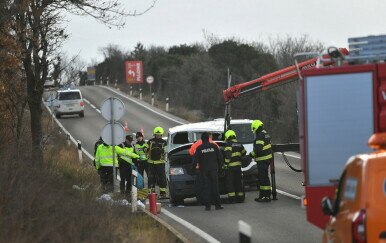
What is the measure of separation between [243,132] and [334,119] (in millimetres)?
13431

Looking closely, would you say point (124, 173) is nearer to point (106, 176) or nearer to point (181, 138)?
point (106, 176)

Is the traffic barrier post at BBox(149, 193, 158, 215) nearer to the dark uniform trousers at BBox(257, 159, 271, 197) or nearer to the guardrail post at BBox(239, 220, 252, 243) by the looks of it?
the dark uniform trousers at BBox(257, 159, 271, 197)

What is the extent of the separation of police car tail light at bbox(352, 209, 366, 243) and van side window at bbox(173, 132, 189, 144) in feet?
51.2

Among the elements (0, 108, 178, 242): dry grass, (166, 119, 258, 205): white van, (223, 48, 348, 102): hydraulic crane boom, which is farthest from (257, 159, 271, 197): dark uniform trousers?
(0, 108, 178, 242): dry grass

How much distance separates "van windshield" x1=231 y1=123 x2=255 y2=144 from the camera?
24.2 m

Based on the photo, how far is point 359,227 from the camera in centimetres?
748

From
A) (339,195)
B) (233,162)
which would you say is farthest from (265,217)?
(339,195)

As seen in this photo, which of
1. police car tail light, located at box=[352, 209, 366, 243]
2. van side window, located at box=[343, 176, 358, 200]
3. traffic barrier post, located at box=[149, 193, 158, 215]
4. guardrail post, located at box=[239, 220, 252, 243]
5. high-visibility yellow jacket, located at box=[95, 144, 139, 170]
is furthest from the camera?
high-visibility yellow jacket, located at box=[95, 144, 139, 170]

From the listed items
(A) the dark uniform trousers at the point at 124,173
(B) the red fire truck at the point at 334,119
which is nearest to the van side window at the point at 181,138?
(A) the dark uniform trousers at the point at 124,173

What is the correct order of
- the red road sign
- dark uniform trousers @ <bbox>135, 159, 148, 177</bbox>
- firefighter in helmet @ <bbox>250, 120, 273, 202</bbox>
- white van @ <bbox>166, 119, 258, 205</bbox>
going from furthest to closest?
1. the red road sign
2. dark uniform trousers @ <bbox>135, 159, 148, 177</bbox>
3. white van @ <bbox>166, 119, 258, 205</bbox>
4. firefighter in helmet @ <bbox>250, 120, 273, 202</bbox>

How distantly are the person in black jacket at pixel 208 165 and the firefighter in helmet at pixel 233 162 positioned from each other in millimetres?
681

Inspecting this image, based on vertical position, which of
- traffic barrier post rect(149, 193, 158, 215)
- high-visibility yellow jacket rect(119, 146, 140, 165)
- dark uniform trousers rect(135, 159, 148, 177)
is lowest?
traffic barrier post rect(149, 193, 158, 215)

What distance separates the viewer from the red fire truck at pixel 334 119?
36.1ft

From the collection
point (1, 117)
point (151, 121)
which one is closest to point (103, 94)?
point (151, 121)
